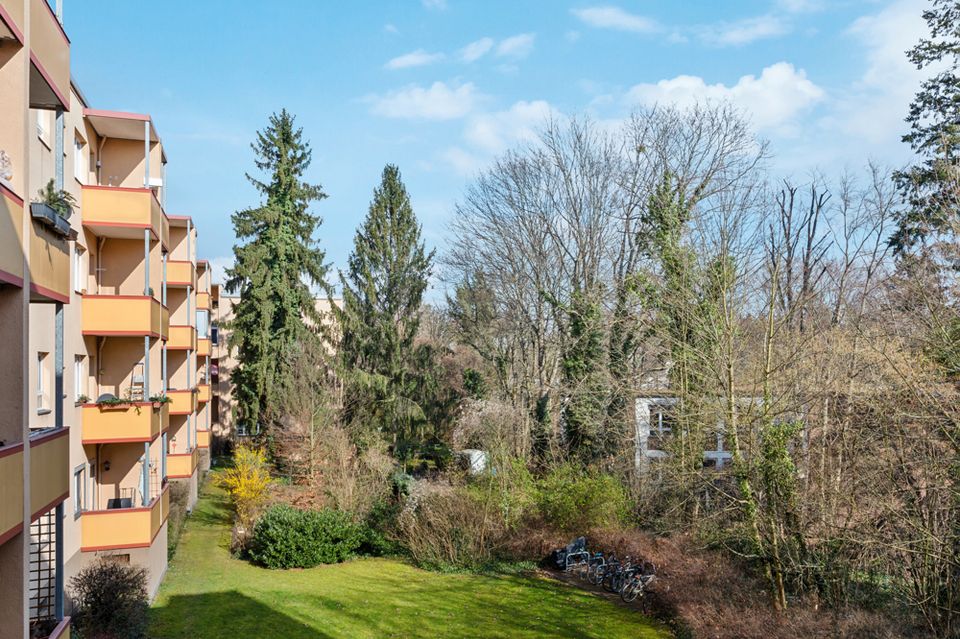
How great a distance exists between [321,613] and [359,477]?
8.81m

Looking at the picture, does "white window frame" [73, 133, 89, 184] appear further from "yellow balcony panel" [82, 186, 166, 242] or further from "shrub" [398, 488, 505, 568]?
"shrub" [398, 488, 505, 568]

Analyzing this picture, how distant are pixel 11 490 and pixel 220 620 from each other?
1300cm

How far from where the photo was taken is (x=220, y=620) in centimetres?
1897

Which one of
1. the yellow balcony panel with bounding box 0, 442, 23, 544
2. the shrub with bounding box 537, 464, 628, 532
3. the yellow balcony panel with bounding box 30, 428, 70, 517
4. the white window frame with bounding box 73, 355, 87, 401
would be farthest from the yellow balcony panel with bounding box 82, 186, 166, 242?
the shrub with bounding box 537, 464, 628, 532

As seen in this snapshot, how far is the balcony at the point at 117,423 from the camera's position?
17656mm

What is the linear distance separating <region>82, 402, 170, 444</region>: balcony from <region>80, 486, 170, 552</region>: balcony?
1.64 meters

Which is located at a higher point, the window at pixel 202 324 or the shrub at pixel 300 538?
the window at pixel 202 324

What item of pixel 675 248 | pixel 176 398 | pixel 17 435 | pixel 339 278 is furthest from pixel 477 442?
pixel 17 435

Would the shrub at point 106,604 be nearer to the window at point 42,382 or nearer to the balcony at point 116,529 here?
the balcony at point 116,529

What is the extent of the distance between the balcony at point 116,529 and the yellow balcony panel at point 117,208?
21.7ft

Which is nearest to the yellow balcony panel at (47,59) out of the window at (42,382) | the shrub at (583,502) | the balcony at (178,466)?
the window at (42,382)

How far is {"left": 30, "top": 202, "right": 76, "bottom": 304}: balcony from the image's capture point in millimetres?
8492

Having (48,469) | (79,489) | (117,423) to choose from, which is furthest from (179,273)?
(48,469)

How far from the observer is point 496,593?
23.1 m
